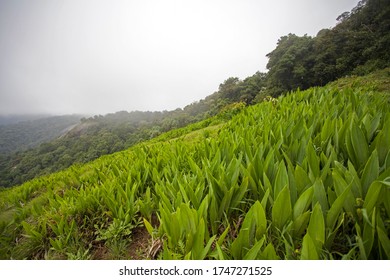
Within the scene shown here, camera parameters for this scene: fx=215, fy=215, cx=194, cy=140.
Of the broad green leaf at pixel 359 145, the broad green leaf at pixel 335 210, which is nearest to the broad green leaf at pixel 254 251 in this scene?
the broad green leaf at pixel 335 210

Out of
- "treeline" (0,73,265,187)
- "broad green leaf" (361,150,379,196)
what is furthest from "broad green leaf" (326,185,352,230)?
"treeline" (0,73,265,187)

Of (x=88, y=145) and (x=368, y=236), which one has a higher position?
(x=368, y=236)

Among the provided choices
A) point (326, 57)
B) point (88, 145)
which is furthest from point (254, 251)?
point (88, 145)

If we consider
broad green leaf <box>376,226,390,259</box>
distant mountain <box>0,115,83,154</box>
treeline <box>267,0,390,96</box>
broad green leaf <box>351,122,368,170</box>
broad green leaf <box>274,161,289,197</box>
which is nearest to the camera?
broad green leaf <box>376,226,390,259</box>

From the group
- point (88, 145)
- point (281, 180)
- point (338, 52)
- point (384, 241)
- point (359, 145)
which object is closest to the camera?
point (384, 241)

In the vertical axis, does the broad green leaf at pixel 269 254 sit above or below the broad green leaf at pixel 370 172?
below

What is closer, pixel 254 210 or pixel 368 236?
pixel 368 236

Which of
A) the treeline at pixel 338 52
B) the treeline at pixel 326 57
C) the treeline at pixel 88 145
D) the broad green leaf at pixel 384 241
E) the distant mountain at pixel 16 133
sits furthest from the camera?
the treeline at pixel 338 52

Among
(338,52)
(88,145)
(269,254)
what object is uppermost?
(338,52)

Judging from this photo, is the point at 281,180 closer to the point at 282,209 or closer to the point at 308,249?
the point at 282,209

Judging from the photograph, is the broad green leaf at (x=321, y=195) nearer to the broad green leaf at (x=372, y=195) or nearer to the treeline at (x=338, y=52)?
the broad green leaf at (x=372, y=195)

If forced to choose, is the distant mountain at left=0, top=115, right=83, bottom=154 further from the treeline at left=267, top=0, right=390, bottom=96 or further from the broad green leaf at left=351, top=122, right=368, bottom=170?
the treeline at left=267, top=0, right=390, bottom=96

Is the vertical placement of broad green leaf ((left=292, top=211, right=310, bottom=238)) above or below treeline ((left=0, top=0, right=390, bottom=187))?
below

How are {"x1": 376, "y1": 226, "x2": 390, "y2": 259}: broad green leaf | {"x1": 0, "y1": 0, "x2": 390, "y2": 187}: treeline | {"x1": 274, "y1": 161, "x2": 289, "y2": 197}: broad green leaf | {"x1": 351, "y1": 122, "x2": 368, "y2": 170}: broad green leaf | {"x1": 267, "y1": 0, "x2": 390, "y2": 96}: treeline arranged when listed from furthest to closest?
1. {"x1": 267, "y1": 0, "x2": 390, "y2": 96}: treeline
2. {"x1": 0, "y1": 0, "x2": 390, "y2": 187}: treeline
3. {"x1": 351, "y1": 122, "x2": 368, "y2": 170}: broad green leaf
4. {"x1": 274, "y1": 161, "x2": 289, "y2": 197}: broad green leaf
5. {"x1": 376, "y1": 226, "x2": 390, "y2": 259}: broad green leaf
